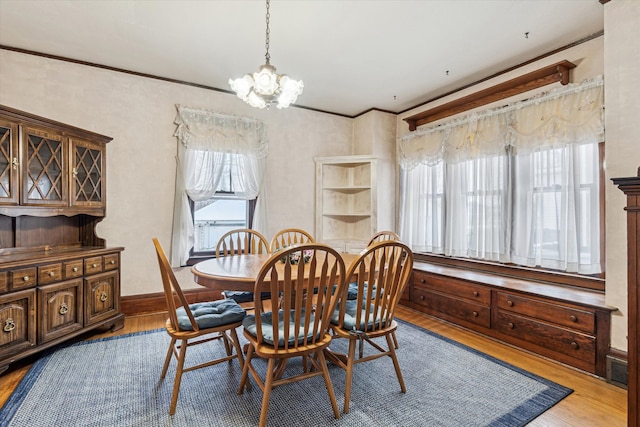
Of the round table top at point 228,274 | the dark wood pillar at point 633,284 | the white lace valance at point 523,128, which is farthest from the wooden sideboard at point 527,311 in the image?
the round table top at point 228,274

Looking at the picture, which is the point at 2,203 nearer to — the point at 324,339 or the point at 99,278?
the point at 99,278

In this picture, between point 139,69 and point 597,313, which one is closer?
point 597,313

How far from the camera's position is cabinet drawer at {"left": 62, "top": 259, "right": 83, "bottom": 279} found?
2.47 metres

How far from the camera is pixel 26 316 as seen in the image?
221 centimetres

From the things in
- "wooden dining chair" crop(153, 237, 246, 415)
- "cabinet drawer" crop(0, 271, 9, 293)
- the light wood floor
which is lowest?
the light wood floor

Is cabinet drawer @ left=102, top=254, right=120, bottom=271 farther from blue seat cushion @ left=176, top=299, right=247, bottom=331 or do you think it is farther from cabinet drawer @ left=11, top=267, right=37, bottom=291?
blue seat cushion @ left=176, top=299, right=247, bottom=331

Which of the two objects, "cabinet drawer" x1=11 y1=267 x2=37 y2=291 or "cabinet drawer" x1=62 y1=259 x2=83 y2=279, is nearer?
"cabinet drawer" x1=11 y1=267 x2=37 y2=291

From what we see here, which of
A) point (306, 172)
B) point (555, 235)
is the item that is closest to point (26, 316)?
point (306, 172)

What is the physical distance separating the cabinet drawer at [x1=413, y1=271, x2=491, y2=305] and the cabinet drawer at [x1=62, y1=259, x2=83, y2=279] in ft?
11.0

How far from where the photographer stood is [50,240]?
2826 millimetres

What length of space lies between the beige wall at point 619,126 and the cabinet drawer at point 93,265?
4.09 meters

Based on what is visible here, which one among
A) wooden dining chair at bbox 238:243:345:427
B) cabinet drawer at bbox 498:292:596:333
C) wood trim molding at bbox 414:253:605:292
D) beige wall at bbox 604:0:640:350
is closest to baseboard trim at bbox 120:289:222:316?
wooden dining chair at bbox 238:243:345:427

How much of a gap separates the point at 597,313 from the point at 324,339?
199cm

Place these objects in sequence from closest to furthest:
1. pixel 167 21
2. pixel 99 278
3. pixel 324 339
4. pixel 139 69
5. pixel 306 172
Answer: pixel 324 339 → pixel 167 21 → pixel 99 278 → pixel 139 69 → pixel 306 172
